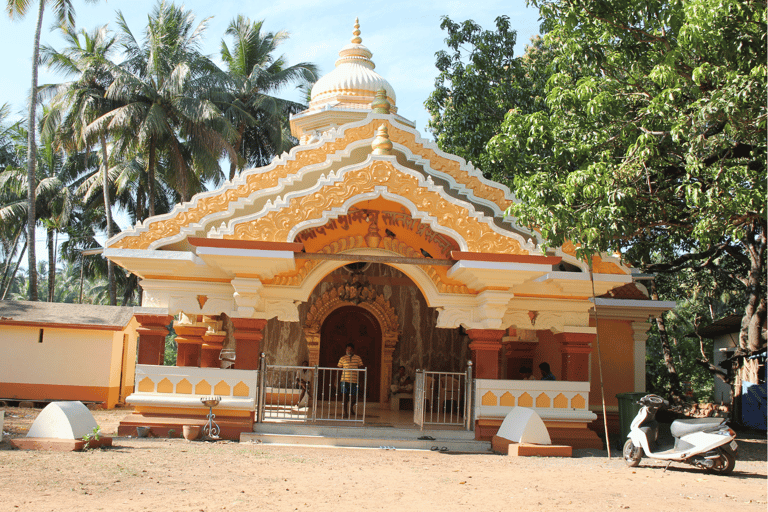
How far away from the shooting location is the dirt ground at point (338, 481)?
21.1 feet

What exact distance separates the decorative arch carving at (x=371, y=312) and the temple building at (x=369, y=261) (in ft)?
6.54

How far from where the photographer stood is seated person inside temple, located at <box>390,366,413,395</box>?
15125 millimetres

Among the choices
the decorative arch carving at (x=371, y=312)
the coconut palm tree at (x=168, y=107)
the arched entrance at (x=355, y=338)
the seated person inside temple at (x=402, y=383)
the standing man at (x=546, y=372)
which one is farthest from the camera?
the coconut palm tree at (x=168, y=107)

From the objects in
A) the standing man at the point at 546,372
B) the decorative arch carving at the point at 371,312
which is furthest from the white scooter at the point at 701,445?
the decorative arch carving at the point at 371,312

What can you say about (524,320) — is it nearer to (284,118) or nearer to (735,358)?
(735,358)

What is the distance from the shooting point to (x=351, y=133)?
13016 mm

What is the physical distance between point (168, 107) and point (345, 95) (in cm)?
1005

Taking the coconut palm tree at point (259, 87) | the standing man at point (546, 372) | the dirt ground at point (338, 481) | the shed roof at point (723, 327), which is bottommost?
the dirt ground at point (338, 481)

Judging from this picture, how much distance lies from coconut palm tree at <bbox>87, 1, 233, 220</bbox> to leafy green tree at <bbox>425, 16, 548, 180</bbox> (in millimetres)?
8782

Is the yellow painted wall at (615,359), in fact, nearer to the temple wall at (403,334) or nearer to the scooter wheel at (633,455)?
the temple wall at (403,334)

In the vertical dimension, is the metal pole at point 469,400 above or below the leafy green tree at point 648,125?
below

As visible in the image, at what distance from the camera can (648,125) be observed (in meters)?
8.91

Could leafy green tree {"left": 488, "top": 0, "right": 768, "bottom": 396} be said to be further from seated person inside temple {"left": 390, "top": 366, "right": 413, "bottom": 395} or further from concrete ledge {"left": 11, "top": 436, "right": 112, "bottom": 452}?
concrete ledge {"left": 11, "top": 436, "right": 112, "bottom": 452}

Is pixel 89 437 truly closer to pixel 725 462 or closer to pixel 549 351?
pixel 725 462
